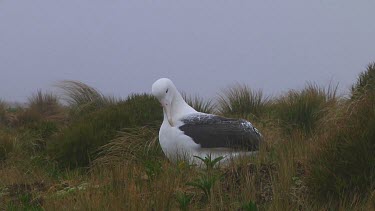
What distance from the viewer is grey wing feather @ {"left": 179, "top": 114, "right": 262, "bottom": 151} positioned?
530cm

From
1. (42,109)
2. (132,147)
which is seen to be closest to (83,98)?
(42,109)

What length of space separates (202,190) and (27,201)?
1.17 metres

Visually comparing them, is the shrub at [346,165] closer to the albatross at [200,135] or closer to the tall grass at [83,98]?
the albatross at [200,135]

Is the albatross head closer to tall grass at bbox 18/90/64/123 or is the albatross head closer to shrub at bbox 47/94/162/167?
shrub at bbox 47/94/162/167

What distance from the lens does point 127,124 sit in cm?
729

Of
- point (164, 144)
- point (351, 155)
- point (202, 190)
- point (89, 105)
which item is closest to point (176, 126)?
point (164, 144)

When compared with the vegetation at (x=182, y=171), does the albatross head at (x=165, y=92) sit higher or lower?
higher

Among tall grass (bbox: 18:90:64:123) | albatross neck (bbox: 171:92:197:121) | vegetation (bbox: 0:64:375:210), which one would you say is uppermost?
tall grass (bbox: 18:90:64:123)

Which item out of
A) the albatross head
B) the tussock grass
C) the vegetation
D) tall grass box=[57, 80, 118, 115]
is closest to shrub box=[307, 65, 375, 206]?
the vegetation

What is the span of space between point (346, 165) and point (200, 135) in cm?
177

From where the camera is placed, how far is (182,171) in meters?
4.40

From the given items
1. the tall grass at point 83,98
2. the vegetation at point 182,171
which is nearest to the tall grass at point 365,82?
the vegetation at point 182,171

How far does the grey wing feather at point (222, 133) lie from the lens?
530cm

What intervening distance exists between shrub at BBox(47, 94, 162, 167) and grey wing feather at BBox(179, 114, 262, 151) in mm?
1521
